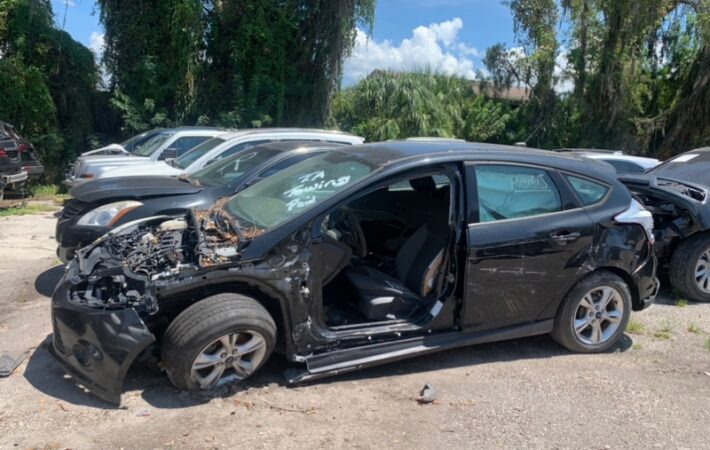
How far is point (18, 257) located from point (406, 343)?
5660 mm

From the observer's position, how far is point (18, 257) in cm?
752

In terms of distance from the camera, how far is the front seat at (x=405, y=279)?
4.45 m

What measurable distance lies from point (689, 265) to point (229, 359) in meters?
5.01

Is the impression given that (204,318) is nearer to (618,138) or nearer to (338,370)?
(338,370)

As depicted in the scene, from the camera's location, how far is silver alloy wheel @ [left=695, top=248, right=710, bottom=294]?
638 cm

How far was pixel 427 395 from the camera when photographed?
4039 mm

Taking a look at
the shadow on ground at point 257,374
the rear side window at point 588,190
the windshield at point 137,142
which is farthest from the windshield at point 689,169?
the windshield at point 137,142

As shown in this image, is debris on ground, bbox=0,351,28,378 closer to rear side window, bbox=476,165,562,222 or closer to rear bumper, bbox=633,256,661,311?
rear side window, bbox=476,165,562,222

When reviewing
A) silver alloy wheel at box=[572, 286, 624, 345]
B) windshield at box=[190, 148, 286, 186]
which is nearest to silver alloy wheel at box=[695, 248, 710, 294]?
silver alloy wheel at box=[572, 286, 624, 345]

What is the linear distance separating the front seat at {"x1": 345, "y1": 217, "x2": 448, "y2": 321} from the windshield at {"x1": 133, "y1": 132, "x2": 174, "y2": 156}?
7.65 m

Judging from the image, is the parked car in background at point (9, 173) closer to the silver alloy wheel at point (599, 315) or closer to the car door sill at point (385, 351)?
the car door sill at point (385, 351)

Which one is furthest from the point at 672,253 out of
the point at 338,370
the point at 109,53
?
the point at 109,53

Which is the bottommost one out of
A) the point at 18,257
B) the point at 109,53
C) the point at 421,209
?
the point at 18,257

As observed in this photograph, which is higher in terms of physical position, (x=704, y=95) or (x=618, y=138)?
(x=704, y=95)
